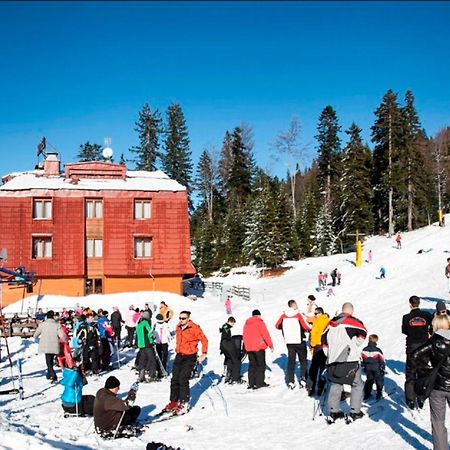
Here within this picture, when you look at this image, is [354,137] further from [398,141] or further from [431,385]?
[431,385]

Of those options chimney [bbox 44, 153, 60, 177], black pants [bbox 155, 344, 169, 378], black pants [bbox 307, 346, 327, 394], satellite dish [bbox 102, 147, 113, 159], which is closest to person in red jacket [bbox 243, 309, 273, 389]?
black pants [bbox 307, 346, 327, 394]

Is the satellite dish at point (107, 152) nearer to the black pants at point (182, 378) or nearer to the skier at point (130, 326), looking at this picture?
the skier at point (130, 326)

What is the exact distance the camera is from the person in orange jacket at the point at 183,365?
988 cm

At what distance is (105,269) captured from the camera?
36281 mm

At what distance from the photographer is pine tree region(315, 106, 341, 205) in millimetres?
69938

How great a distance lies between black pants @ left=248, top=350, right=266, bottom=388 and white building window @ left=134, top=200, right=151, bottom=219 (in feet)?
86.7

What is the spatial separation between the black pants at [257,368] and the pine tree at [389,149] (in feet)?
144

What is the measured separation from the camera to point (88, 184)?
37.5m

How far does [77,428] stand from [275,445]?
3328 millimetres

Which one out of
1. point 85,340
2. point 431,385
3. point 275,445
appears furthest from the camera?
point 85,340

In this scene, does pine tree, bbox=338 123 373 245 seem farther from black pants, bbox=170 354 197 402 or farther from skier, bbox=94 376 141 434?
skier, bbox=94 376 141 434

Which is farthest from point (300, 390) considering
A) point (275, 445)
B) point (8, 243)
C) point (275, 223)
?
point (275, 223)

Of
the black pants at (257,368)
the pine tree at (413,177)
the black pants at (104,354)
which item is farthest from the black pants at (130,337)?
the pine tree at (413,177)

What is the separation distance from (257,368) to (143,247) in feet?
86.1
